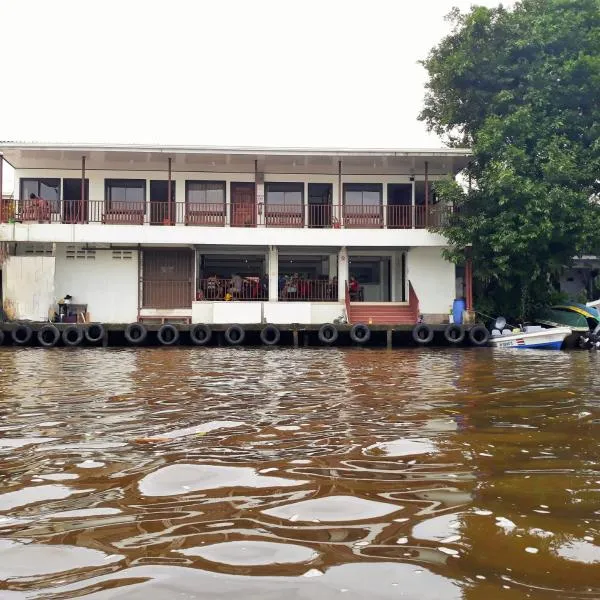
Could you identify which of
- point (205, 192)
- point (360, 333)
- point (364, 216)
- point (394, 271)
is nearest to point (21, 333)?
point (205, 192)

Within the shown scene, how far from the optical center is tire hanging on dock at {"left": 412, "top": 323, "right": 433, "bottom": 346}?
1783 centimetres

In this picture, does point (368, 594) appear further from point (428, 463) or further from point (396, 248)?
point (396, 248)

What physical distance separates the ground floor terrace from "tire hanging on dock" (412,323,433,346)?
1.39 m

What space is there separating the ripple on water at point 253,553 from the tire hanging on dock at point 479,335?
16.6 meters

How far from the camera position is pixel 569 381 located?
8.38 m

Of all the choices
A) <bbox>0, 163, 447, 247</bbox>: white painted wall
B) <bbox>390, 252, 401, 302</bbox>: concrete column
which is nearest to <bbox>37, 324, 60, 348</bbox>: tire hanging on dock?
<bbox>0, 163, 447, 247</bbox>: white painted wall

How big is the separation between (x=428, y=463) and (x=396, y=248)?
60.5 ft

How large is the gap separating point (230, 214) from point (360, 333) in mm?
7121

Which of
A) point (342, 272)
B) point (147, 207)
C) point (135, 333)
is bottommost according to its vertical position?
point (135, 333)

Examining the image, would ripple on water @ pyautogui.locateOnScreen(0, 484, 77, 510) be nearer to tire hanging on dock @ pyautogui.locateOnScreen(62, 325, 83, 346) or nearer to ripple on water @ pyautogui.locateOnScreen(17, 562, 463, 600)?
ripple on water @ pyautogui.locateOnScreen(17, 562, 463, 600)

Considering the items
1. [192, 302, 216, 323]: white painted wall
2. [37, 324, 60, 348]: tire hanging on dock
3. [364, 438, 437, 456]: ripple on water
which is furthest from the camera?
[192, 302, 216, 323]: white painted wall

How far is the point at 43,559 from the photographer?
2174 millimetres

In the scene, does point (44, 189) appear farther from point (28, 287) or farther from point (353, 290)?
point (353, 290)

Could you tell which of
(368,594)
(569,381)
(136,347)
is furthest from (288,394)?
(136,347)
